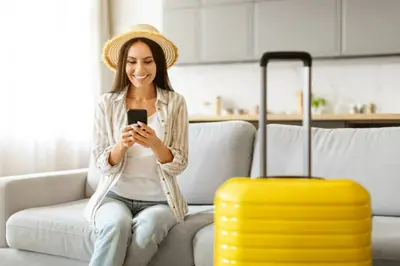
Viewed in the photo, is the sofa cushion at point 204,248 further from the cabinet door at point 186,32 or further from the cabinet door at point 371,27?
the cabinet door at point 186,32

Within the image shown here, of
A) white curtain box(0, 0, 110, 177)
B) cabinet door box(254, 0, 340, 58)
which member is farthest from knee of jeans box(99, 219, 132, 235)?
cabinet door box(254, 0, 340, 58)

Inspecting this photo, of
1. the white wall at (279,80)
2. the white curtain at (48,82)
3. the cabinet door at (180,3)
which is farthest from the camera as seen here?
the cabinet door at (180,3)

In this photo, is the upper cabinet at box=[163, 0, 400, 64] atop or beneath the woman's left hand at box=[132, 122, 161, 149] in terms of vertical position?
atop

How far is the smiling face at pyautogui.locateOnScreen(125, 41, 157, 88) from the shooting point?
2092 mm

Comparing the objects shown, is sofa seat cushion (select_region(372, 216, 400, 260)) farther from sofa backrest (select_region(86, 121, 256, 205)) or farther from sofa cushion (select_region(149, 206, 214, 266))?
sofa backrest (select_region(86, 121, 256, 205))

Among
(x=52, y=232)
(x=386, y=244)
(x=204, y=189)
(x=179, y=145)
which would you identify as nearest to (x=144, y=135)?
(x=179, y=145)

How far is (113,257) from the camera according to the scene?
180 centimetres

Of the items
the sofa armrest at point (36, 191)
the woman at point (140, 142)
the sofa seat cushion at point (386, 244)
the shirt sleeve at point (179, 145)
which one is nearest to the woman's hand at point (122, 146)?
the woman at point (140, 142)

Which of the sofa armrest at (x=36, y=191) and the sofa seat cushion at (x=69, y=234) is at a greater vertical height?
the sofa armrest at (x=36, y=191)

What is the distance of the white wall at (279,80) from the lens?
396 cm

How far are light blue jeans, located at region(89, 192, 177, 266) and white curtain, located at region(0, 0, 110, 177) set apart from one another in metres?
1.48

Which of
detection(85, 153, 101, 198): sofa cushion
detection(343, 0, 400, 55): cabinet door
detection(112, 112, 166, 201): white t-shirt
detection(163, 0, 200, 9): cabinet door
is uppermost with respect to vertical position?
detection(163, 0, 200, 9): cabinet door

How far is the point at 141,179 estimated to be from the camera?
82.4 inches

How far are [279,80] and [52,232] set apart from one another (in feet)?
8.02
